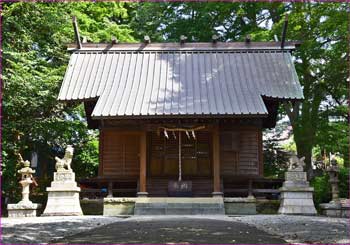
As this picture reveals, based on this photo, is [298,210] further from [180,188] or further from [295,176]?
[180,188]

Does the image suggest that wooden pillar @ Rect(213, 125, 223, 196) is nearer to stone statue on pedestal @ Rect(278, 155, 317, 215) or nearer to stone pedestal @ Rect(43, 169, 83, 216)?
stone statue on pedestal @ Rect(278, 155, 317, 215)

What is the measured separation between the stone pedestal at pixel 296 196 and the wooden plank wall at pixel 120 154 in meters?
5.73

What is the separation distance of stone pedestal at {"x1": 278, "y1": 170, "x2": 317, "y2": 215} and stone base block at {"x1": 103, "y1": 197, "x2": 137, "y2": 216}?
16.1 feet

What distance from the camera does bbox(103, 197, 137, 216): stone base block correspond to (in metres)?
15.2

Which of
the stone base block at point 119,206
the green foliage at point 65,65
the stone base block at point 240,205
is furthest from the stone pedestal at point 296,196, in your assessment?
the stone base block at point 119,206

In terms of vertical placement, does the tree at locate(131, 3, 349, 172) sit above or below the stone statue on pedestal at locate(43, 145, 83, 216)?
above

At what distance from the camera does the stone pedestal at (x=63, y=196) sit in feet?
48.2

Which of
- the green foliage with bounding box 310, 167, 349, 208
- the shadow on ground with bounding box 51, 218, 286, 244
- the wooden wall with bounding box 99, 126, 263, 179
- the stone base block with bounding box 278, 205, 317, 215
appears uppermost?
the wooden wall with bounding box 99, 126, 263, 179

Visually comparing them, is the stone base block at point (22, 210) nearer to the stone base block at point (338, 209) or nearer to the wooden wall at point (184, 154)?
the wooden wall at point (184, 154)

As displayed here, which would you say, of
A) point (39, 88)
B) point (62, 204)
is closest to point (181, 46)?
point (39, 88)

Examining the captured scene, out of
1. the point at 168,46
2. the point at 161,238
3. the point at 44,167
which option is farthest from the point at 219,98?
the point at 44,167

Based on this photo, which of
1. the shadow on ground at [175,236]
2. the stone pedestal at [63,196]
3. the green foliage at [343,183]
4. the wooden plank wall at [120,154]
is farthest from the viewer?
the wooden plank wall at [120,154]

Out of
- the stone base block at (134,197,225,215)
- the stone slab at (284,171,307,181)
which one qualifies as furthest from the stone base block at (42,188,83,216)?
the stone slab at (284,171,307,181)

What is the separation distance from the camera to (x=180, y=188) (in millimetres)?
16234
